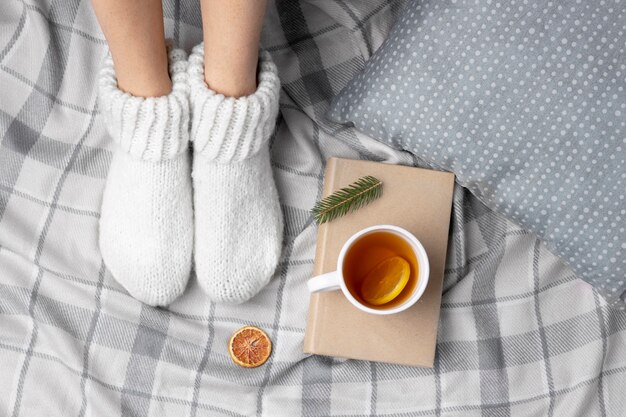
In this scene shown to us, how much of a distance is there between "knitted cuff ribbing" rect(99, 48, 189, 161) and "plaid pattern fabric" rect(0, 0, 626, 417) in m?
0.14

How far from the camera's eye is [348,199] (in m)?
0.90

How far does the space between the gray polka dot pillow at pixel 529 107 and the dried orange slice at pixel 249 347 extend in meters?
0.31

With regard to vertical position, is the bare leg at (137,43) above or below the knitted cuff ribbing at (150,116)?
above

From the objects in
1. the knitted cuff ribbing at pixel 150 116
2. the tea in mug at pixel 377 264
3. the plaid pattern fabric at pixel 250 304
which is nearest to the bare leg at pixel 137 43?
the knitted cuff ribbing at pixel 150 116

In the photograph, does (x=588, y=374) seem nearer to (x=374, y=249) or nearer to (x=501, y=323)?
(x=501, y=323)

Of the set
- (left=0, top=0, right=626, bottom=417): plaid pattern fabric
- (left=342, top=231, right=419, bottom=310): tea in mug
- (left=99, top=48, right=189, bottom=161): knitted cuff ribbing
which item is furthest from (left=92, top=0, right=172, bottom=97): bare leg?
(left=342, top=231, right=419, bottom=310): tea in mug

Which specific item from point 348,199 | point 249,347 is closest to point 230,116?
point 348,199

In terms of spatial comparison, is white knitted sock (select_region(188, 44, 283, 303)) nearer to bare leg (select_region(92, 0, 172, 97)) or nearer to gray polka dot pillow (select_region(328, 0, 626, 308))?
bare leg (select_region(92, 0, 172, 97))

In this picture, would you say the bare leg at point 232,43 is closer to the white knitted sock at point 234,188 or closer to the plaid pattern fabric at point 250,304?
the white knitted sock at point 234,188

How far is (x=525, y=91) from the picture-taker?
32.6 inches

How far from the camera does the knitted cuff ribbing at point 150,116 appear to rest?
0.80m

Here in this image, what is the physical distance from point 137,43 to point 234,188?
210 mm

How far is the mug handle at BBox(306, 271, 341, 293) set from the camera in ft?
2.69

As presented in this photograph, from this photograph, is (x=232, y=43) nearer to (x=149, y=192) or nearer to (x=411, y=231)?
(x=149, y=192)
